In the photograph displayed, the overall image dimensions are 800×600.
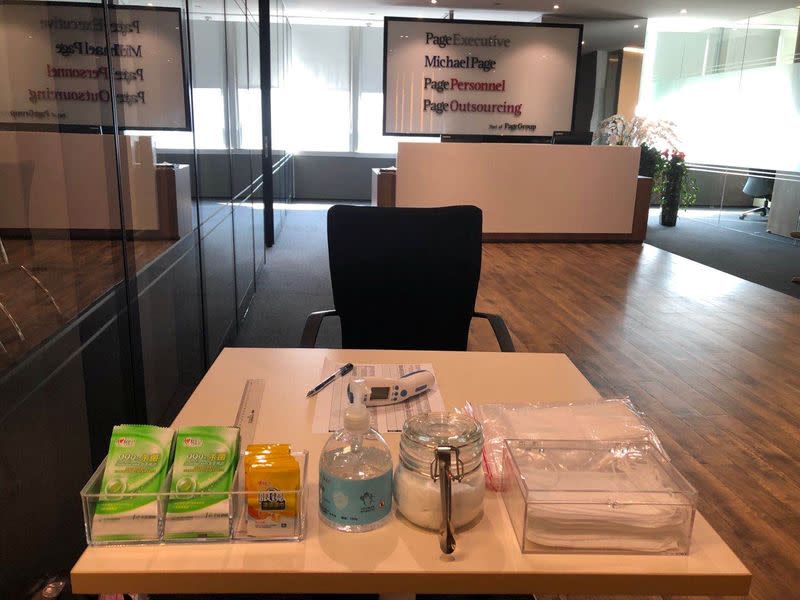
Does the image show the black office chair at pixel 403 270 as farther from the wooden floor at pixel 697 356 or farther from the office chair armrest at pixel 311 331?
the wooden floor at pixel 697 356

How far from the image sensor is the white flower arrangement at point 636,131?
8.62 metres

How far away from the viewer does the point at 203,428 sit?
101cm

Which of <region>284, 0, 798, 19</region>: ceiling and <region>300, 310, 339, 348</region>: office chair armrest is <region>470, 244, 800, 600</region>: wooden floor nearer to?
<region>300, 310, 339, 348</region>: office chair armrest

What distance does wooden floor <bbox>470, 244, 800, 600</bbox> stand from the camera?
244cm

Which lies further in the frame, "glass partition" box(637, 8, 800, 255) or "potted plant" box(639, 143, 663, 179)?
"potted plant" box(639, 143, 663, 179)

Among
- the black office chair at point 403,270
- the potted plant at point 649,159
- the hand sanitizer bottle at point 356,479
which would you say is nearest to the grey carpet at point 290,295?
the black office chair at point 403,270

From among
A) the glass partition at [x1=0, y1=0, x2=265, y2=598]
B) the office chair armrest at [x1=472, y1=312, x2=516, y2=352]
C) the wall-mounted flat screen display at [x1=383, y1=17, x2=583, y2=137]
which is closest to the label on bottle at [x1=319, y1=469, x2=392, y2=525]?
the glass partition at [x1=0, y1=0, x2=265, y2=598]

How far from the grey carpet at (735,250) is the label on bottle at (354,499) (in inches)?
234

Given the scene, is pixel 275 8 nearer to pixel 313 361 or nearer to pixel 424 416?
pixel 313 361

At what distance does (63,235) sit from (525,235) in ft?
22.2

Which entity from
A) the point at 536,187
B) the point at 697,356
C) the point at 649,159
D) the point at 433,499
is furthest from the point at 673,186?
the point at 433,499

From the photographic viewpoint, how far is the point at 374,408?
137cm

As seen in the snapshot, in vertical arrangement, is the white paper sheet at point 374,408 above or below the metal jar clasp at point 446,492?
below

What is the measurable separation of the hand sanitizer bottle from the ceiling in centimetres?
897
